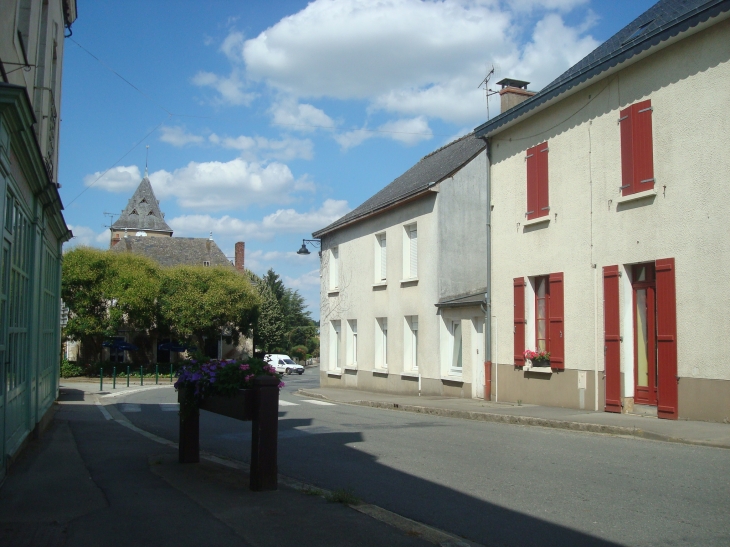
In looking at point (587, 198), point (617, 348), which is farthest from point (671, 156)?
point (617, 348)

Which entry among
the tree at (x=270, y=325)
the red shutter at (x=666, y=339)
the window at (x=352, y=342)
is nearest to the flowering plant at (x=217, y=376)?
the red shutter at (x=666, y=339)

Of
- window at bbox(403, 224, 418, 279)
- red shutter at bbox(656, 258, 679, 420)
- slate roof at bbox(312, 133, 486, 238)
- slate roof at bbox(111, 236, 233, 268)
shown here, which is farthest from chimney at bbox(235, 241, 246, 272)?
red shutter at bbox(656, 258, 679, 420)

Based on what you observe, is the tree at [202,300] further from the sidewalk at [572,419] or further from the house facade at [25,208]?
the house facade at [25,208]

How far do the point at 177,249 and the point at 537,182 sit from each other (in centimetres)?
4953

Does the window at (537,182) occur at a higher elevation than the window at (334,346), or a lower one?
higher

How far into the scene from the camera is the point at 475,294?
66.2 feet

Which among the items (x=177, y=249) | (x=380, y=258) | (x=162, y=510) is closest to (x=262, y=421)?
(x=162, y=510)

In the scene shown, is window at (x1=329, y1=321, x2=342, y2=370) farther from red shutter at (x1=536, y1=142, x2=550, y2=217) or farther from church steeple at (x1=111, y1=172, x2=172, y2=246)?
church steeple at (x1=111, y1=172, x2=172, y2=246)

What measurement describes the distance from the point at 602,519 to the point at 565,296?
9.83m

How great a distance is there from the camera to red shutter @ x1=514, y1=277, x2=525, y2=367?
16.8 meters

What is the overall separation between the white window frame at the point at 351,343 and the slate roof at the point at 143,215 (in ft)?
199

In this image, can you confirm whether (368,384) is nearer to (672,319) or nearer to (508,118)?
(508,118)

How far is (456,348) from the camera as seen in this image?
20.6m

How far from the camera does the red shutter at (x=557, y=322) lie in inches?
606
